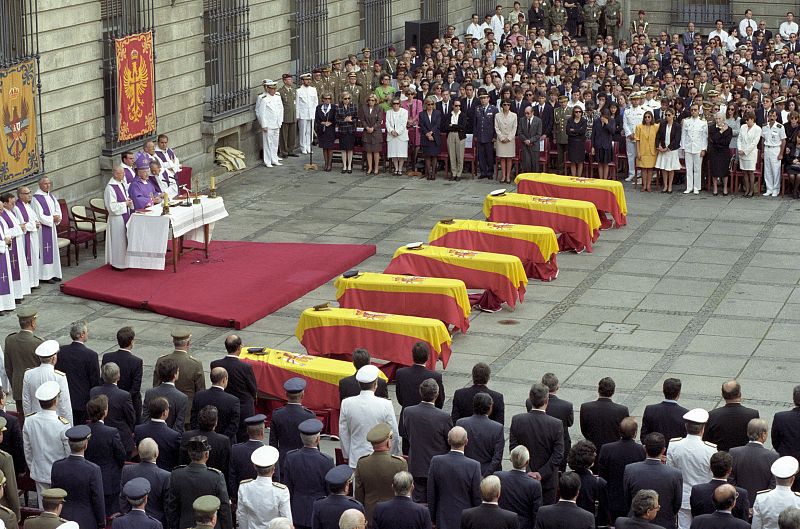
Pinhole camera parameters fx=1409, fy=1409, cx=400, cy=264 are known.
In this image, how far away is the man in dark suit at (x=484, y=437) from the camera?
1259 cm

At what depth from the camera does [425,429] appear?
42.7 feet

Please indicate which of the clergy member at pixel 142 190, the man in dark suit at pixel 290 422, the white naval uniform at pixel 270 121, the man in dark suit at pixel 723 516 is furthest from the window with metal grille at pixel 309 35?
the man in dark suit at pixel 723 516

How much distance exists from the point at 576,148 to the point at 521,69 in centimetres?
655

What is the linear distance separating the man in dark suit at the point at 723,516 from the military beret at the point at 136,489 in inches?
163

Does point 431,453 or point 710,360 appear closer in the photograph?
point 431,453

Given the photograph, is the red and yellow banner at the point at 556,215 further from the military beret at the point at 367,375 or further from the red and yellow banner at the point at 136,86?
the military beret at the point at 367,375

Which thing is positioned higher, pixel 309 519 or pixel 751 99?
pixel 751 99

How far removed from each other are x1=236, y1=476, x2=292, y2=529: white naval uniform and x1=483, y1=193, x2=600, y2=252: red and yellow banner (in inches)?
497

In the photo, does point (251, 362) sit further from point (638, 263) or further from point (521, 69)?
point (521, 69)

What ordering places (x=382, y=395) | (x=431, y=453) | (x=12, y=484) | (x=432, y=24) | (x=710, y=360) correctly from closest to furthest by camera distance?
(x=12, y=484)
(x=431, y=453)
(x=382, y=395)
(x=710, y=360)
(x=432, y=24)

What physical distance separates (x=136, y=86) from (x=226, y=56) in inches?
156

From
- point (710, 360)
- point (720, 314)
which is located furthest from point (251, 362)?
point (720, 314)

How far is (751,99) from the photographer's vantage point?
28.2 metres

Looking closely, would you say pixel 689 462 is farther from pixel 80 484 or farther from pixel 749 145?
pixel 749 145
